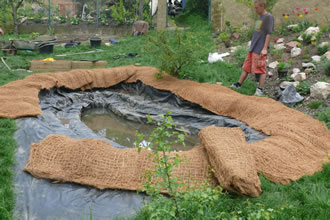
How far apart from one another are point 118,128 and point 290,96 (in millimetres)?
3074

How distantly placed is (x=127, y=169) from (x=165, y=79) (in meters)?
3.85

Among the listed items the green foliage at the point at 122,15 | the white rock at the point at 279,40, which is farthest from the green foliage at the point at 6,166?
the green foliage at the point at 122,15

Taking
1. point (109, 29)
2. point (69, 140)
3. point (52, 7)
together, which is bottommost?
point (69, 140)

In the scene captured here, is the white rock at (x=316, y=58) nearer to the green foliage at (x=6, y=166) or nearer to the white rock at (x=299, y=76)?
the white rock at (x=299, y=76)

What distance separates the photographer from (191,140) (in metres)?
4.59

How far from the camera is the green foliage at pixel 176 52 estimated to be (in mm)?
5930

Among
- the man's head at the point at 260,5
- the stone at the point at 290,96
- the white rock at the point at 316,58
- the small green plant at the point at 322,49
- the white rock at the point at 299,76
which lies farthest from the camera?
the small green plant at the point at 322,49

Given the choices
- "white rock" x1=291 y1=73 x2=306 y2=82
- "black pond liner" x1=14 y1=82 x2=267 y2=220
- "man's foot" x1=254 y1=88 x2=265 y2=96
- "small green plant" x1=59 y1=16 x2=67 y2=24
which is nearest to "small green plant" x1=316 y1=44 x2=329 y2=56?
"white rock" x1=291 y1=73 x2=306 y2=82

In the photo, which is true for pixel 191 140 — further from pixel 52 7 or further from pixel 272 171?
pixel 52 7

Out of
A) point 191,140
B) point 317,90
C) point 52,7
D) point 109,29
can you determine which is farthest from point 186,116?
point 52,7

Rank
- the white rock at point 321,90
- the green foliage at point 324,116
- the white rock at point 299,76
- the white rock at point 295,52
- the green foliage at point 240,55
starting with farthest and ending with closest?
1. the green foliage at point 240,55
2. the white rock at point 295,52
3. the white rock at point 299,76
4. the white rock at point 321,90
5. the green foliage at point 324,116

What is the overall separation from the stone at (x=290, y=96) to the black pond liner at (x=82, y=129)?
3.72 ft

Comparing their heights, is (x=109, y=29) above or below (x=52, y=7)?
below

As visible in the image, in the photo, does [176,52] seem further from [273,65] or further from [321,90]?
[321,90]
